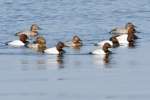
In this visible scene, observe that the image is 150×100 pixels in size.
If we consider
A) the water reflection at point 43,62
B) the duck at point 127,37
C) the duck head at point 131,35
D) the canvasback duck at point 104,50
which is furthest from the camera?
the duck head at point 131,35

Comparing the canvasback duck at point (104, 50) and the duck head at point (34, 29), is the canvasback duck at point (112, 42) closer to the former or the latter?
the canvasback duck at point (104, 50)

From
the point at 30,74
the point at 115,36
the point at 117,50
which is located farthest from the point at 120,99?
the point at 115,36

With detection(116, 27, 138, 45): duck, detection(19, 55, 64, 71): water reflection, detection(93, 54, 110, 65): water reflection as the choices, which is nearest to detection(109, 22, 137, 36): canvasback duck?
detection(116, 27, 138, 45): duck

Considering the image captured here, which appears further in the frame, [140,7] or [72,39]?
[140,7]

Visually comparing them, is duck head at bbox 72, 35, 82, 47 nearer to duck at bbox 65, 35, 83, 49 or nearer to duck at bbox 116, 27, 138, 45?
duck at bbox 65, 35, 83, 49

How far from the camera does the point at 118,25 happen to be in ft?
162

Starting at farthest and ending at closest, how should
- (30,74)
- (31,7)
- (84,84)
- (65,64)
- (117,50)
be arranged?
(31,7)
(117,50)
(65,64)
(30,74)
(84,84)

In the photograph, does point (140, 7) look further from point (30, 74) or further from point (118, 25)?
point (30, 74)

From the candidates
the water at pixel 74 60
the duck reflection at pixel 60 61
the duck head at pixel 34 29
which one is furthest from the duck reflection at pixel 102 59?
the duck head at pixel 34 29

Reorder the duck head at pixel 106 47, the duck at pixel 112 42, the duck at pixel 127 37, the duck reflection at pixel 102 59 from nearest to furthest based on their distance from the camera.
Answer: the duck reflection at pixel 102 59 < the duck head at pixel 106 47 < the duck at pixel 112 42 < the duck at pixel 127 37

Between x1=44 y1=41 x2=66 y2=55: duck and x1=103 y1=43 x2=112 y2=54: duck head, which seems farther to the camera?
x1=103 y1=43 x2=112 y2=54: duck head

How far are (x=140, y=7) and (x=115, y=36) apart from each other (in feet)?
46.6

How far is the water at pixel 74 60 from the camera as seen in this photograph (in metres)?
29.2

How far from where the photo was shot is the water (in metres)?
29.2
